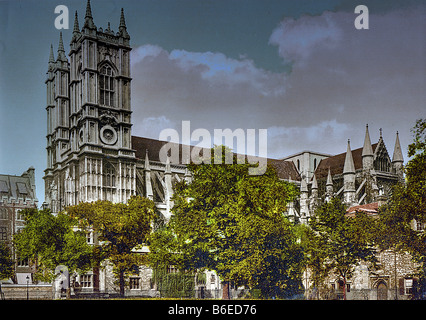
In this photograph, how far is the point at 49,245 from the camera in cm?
2245

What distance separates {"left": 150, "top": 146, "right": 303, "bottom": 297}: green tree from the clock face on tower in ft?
38.6

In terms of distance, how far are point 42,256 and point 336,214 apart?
1136cm

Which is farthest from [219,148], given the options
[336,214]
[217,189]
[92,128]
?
[92,128]

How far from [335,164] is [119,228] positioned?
40.4 feet

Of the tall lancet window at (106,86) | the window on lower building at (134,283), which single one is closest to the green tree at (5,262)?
the window on lower building at (134,283)

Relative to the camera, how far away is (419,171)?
19.2 metres

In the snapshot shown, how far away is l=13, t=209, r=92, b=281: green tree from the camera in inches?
855

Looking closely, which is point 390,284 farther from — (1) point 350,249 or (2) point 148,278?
(2) point 148,278

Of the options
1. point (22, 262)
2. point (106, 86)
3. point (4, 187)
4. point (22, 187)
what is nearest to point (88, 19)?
point (106, 86)

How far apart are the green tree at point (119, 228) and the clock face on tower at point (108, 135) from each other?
837 centimetres

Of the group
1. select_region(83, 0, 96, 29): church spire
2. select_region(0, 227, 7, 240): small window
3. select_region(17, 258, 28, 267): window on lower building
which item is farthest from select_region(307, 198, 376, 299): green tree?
select_region(83, 0, 96, 29): church spire

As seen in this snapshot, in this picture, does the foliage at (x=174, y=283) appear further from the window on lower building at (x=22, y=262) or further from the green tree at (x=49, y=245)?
the window on lower building at (x=22, y=262)

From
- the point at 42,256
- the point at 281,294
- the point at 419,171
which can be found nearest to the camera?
the point at 419,171

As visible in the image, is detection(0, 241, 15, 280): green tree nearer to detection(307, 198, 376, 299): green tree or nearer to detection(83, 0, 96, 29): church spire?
detection(83, 0, 96, 29): church spire
